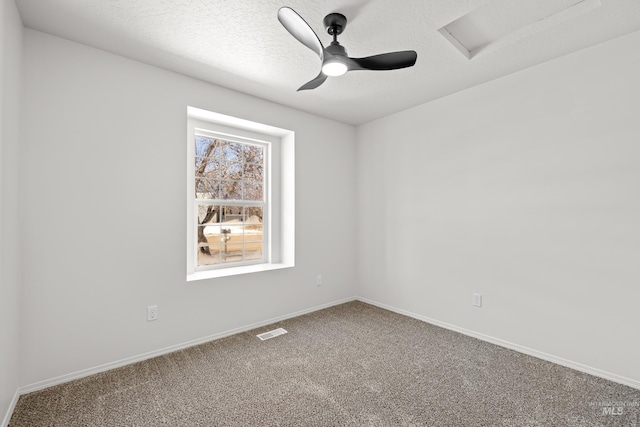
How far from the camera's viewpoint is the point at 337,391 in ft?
6.66

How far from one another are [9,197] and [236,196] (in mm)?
1873

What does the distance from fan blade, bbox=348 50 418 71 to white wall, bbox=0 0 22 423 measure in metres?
1.90

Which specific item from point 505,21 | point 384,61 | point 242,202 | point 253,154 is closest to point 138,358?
point 242,202

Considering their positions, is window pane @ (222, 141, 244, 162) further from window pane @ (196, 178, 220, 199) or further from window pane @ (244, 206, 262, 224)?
window pane @ (244, 206, 262, 224)

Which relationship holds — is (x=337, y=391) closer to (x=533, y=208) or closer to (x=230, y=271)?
(x=230, y=271)

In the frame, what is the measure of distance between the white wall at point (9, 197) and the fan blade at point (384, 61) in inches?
74.7

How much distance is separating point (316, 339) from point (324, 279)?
3.44 ft

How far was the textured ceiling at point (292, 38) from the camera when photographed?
1848 mm

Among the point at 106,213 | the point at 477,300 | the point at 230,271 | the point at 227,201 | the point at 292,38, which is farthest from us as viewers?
the point at 227,201

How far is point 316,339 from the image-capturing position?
9.41 feet

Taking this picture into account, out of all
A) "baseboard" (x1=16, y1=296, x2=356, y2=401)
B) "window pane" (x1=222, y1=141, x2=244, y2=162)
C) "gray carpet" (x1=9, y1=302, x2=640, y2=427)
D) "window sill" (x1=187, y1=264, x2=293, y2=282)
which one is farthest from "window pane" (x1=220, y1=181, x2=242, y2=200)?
"gray carpet" (x1=9, y1=302, x2=640, y2=427)

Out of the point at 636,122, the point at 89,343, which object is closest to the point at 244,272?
the point at 89,343

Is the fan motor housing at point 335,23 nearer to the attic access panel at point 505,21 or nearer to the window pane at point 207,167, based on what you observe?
the attic access panel at point 505,21

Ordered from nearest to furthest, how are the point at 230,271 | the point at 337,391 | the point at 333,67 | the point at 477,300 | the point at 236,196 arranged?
1. the point at 333,67
2. the point at 337,391
3. the point at 477,300
4. the point at 230,271
5. the point at 236,196
